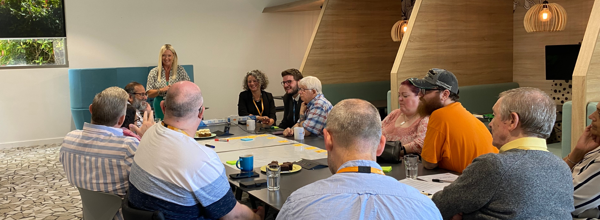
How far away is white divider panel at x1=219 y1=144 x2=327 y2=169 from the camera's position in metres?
3.34

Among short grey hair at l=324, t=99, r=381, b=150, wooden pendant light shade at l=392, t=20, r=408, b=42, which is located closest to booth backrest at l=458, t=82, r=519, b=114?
wooden pendant light shade at l=392, t=20, r=408, b=42

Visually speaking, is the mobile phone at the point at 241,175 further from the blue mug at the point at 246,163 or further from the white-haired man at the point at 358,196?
the white-haired man at the point at 358,196

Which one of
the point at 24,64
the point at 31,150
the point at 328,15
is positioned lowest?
the point at 31,150

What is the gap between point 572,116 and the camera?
398 cm

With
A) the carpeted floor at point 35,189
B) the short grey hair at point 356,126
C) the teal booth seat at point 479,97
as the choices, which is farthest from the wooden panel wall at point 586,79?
the carpeted floor at point 35,189

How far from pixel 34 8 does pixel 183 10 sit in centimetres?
232

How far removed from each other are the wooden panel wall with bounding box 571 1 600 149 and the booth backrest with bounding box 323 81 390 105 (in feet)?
13.4

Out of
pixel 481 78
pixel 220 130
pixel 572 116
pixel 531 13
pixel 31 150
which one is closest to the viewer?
pixel 572 116

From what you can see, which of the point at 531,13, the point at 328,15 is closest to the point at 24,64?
the point at 328,15

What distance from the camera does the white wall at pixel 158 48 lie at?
8.02 meters

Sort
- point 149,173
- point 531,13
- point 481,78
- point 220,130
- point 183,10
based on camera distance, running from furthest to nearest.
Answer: point 183,10, point 481,78, point 531,13, point 220,130, point 149,173

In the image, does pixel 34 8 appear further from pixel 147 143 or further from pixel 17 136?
pixel 147 143

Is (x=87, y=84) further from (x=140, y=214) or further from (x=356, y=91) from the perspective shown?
(x=140, y=214)

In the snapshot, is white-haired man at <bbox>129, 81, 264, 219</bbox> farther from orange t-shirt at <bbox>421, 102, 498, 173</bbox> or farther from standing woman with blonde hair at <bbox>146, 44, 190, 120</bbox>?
standing woman with blonde hair at <bbox>146, 44, 190, 120</bbox>
